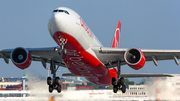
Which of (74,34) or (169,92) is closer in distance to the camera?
(74,34)

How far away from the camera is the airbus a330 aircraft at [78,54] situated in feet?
67.9

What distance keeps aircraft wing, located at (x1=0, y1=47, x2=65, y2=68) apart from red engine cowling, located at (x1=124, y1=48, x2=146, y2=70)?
19.8ft

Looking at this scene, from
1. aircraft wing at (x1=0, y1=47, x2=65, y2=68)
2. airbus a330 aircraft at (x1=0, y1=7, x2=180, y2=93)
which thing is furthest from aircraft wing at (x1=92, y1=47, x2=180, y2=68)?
aircraft wing at (x1=0, y1=47, x2=65, y2=68)

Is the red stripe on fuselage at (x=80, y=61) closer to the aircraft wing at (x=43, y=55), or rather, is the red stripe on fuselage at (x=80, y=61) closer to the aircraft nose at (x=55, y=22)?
the aircraft nose at (x=55, y=22)

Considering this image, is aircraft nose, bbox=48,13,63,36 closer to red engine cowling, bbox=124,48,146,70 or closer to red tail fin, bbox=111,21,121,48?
red engine cowling, bbox=124,48,146,70

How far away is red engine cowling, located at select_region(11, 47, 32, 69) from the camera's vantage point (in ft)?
81.9

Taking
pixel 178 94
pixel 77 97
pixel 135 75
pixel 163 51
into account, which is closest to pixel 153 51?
pixel 163 51

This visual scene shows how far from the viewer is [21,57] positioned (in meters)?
25.4

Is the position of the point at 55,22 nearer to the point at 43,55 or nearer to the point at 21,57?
the point at 43,55

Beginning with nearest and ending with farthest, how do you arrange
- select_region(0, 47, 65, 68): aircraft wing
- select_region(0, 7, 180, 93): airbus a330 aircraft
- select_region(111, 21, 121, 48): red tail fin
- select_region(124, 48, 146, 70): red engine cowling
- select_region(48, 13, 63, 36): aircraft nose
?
1. select_region(48, 13, 63, 36): aircraft nose
2. select_region(0, 7, 180, 93): airbus a330 aircraft
3. select_region(124, 48, 146, 70): red engine cowling
4. select_region(0, 47, 65, 68): aircraft wing
5. select_region(111, 21, 121, 48): red tail fin

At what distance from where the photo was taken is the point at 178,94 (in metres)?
31.6

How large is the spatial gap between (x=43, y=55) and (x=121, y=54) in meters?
7.05

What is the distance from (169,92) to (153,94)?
1.88 meters

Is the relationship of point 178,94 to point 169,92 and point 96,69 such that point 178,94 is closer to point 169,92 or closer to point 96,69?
point 169,92
